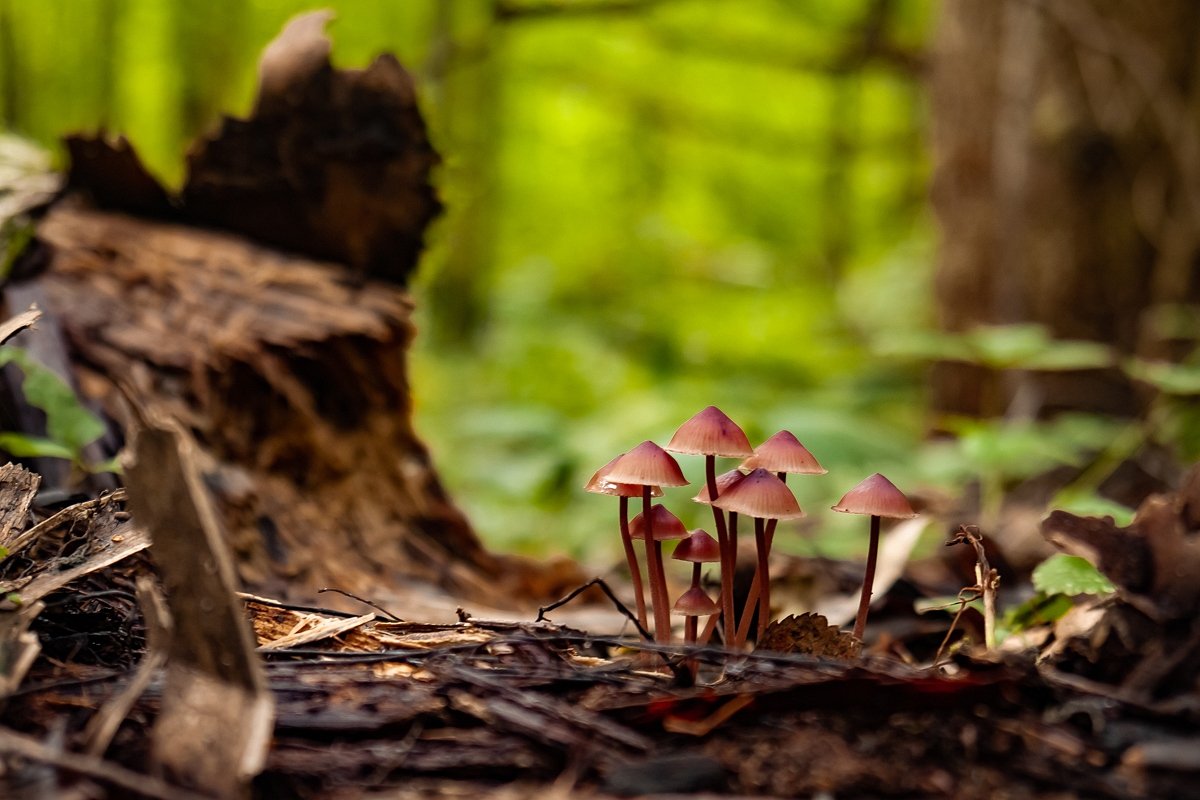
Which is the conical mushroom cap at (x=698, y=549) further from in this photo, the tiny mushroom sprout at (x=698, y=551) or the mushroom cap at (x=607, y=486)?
the mushroom cap at (x=607, y=486)

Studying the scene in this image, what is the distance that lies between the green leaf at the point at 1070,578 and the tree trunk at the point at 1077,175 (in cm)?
394

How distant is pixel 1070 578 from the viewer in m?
1.82

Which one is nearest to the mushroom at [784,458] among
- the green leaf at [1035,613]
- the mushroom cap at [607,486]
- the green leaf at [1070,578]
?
the mushroom cap at [607,486]

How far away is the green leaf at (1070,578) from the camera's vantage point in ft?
5.82

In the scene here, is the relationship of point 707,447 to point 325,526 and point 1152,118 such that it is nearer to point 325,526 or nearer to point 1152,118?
point 325,526

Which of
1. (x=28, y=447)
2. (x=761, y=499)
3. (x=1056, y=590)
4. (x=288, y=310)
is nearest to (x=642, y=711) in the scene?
(x=761, y=499)

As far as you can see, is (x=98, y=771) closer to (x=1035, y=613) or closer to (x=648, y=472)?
(x=648, y=472)

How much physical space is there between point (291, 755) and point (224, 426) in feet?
5.65

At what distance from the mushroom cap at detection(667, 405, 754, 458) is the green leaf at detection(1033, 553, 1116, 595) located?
61 centimetres

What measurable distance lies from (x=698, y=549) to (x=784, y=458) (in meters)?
0.29

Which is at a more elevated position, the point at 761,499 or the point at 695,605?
the point at 761,499

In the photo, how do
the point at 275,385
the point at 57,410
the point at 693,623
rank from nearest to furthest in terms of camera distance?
the point at 693,623 < the point at 57,410 < the point at 275,385

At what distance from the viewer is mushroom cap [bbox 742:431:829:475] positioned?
5.64ft

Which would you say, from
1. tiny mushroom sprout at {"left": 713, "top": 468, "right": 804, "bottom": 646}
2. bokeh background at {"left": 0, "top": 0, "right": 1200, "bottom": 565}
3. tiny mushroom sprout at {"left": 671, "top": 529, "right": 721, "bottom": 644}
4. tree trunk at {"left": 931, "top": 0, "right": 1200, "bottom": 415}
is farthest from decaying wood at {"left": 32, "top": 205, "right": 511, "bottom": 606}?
tree trunk at {"left": 931, "top": 0, "right": 1200, "bottom": 415}
